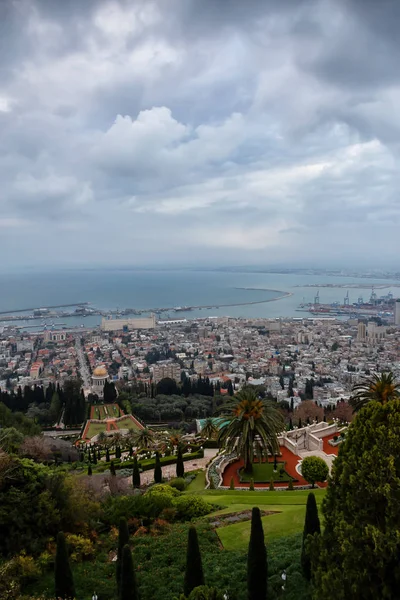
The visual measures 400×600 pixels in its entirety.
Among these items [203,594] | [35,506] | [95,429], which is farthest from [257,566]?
[95,429]

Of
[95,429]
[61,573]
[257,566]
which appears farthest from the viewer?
[95,429]

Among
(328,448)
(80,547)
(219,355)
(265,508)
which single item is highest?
(80,547)

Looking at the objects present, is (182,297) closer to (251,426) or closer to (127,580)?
(251,426)

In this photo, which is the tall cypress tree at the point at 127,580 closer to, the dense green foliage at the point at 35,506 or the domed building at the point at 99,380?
the dense green foliage at the point at 35,506

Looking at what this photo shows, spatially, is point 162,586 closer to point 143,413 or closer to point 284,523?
point 284,523

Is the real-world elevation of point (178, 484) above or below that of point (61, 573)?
below

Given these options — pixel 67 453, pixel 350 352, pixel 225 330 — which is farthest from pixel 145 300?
pixel 67 453
